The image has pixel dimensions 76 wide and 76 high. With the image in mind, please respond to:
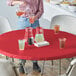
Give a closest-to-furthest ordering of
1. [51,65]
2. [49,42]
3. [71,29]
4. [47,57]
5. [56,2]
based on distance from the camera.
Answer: [47,57]
[49,42]
[71,29]
[51,65]
[56,2]

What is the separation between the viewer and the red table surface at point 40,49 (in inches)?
91.3

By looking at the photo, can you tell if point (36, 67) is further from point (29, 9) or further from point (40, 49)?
point (40, 49)

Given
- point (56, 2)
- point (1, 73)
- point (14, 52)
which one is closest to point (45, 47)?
point (14, 52)

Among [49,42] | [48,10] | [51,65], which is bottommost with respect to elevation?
[51,65]

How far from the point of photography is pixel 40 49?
2482 mm

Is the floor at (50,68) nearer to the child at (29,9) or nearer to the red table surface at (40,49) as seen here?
the child at (29,9)

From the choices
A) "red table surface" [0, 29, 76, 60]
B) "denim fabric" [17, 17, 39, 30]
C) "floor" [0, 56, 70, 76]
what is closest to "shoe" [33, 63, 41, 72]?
"floor" [0, 56, 70, 76]

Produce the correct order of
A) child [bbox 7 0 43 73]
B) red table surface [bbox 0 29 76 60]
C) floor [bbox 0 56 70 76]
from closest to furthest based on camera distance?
red table surface [bbox 0 29 76 60], child [bbox 7 0 43 73], floor [bbox 0 56 70 76]

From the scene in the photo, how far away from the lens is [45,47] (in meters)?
2.54

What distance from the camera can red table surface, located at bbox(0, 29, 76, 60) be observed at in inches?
91.3

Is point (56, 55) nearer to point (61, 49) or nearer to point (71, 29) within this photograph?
point (61, 49)

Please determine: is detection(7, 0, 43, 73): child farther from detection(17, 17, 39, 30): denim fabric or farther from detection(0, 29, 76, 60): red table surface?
detection(0, 29, 76, 60): red table surface

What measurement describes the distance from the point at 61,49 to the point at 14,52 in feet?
1.72

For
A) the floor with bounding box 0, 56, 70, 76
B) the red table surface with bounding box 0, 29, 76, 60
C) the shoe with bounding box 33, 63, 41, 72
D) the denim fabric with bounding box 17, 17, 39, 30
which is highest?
the red table surface with bounding box 0, 29, 76, 60
